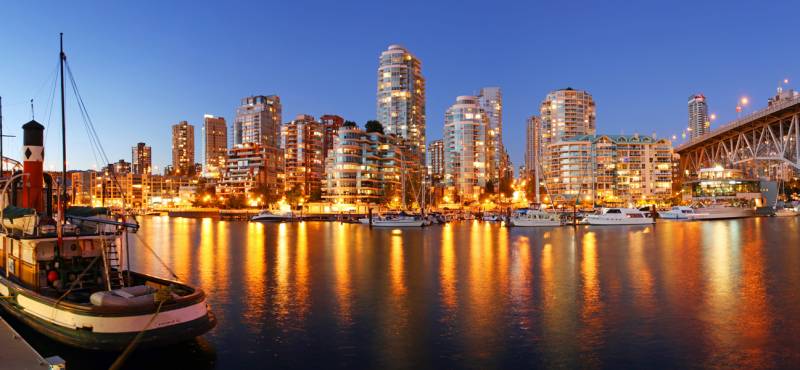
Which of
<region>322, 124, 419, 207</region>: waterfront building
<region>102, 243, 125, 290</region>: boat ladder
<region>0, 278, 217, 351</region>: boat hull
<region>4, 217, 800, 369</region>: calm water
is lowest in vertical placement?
<region>4, 217, 800, 369</region>: calm water

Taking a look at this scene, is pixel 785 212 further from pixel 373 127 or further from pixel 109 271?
pixel 109 271

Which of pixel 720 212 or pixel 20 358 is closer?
pixel 20 358

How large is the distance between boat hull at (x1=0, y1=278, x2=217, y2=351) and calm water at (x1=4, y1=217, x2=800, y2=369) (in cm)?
97

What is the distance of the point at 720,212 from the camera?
10838cm

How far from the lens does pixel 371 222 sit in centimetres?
8831

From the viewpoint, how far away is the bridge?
3505 inches

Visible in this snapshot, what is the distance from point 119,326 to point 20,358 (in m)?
3.73

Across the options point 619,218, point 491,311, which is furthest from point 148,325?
point 619,218

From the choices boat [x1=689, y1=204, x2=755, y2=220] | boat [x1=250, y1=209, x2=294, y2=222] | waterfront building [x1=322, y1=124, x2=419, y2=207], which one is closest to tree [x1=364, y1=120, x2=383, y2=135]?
waterfront building [x1=322, y1=124, x2=419, y2=207]

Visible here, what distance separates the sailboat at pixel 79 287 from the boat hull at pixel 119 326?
2cm

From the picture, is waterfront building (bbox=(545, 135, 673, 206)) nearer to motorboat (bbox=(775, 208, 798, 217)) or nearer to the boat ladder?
motorboat (bbox=(775, 208, 798, 217))

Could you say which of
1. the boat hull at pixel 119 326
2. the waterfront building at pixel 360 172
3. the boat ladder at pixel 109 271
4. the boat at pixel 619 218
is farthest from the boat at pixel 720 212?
the boat hull at pixel 119 326

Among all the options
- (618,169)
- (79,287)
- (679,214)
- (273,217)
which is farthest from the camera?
(618,169)

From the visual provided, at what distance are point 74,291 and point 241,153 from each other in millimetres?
181278
